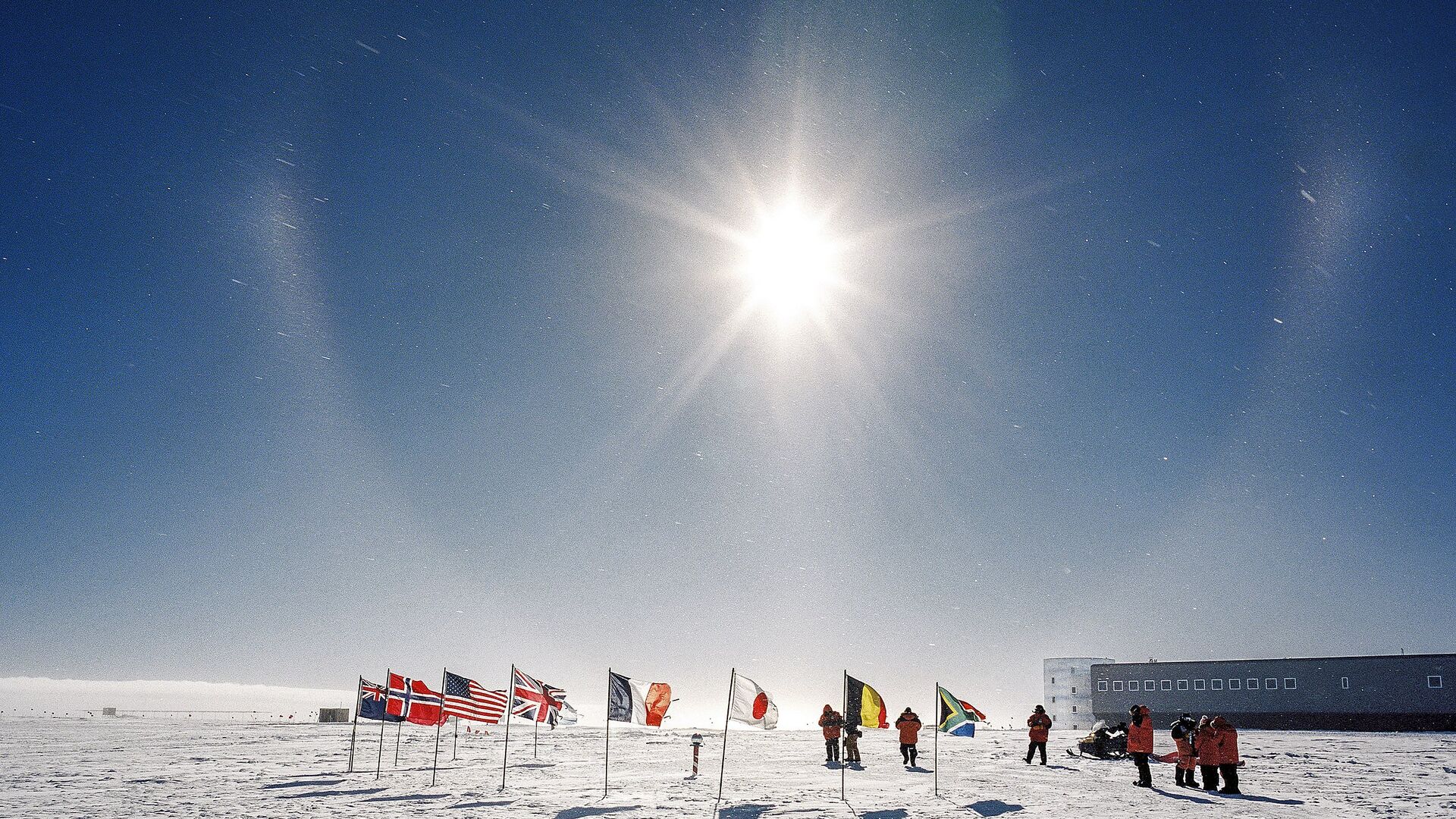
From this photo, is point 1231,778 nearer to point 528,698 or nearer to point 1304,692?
point 528,698

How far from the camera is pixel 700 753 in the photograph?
34781mm

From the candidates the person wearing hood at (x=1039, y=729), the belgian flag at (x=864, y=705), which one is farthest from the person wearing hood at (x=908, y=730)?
the belgian flag at (x=864, y=705)

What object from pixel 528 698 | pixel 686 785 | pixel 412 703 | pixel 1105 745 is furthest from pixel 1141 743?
pixel 412 703

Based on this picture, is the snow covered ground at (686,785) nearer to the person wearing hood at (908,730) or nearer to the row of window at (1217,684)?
the person wearing hood at (908,730)

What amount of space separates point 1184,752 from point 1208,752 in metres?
1.70

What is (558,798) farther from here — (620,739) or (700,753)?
(620,739)

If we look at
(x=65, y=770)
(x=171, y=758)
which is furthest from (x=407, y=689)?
(x=171, y=758)

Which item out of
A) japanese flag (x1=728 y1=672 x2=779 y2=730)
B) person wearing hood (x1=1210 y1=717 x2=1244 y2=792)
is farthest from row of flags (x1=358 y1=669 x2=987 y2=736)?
person wearing hood (x1=1210 y1=717 x2=1244 y2=792)

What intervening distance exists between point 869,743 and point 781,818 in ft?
97.9

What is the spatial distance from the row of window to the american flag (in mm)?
60132

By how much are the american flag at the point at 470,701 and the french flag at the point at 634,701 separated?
5.08 metres

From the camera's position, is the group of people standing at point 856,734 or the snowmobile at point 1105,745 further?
the snowmobile at point 1105,745

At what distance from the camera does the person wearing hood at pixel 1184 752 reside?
21562 millimetres

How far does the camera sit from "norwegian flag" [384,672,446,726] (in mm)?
25969
